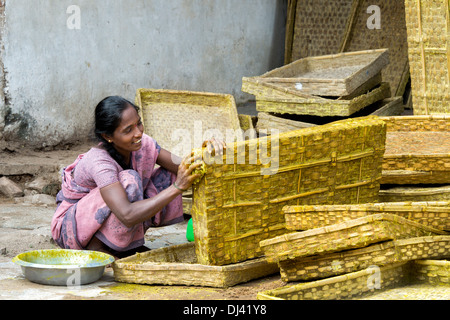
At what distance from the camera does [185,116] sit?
526 cm

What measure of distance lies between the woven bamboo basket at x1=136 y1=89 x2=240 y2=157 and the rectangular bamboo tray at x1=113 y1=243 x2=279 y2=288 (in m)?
2.10

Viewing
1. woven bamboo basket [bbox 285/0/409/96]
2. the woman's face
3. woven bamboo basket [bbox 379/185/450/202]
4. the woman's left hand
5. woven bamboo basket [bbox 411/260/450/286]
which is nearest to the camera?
woven bamboo basket [bbox 411/260/450/286]

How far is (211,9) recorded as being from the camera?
253 inches

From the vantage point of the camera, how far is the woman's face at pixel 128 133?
10.8 feet

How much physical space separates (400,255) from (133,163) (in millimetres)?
1477

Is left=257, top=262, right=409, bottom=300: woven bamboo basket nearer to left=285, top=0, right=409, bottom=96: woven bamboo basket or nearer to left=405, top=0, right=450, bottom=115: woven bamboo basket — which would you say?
left=405, top=0, right=450, bottom=115: woven bamboo basket

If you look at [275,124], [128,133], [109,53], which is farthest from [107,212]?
[109,53]

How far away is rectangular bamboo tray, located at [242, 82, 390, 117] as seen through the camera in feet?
15.8

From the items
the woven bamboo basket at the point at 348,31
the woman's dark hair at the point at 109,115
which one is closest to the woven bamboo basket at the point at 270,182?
the woman's dark hair at the point at 109,115

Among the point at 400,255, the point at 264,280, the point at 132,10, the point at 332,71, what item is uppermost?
the point at 132,10

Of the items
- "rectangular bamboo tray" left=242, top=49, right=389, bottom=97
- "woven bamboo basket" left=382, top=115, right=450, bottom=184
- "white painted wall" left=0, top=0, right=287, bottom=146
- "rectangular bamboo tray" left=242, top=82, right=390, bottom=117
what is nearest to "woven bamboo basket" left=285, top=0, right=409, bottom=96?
"white painted wall" left=0, top=0, right=287, bottom=146

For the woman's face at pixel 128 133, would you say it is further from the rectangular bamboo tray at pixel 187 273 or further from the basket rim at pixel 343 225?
the basket rim at pixel 343 225
